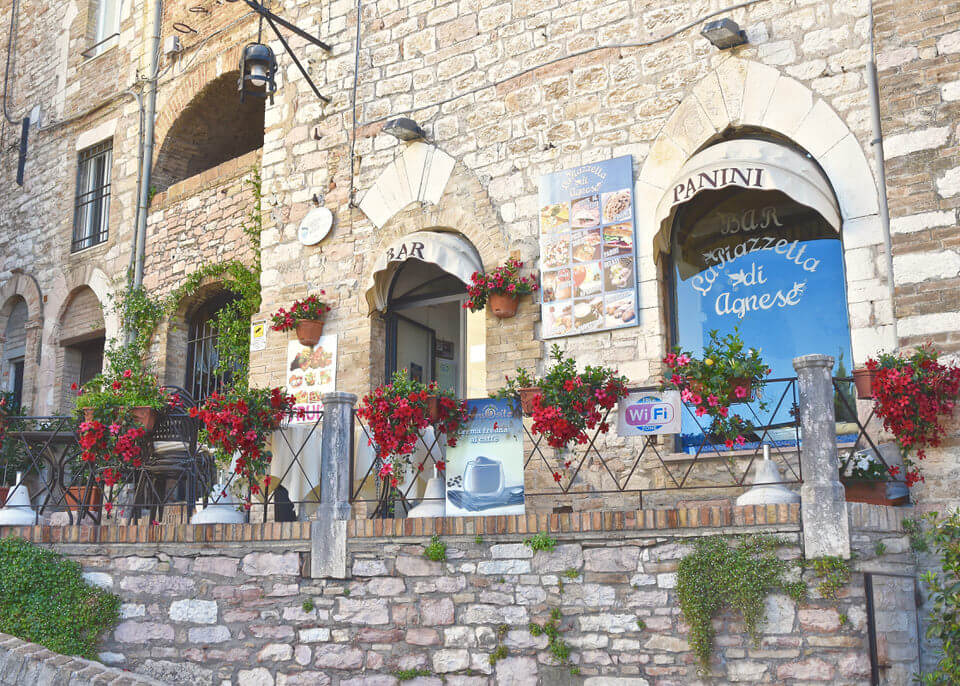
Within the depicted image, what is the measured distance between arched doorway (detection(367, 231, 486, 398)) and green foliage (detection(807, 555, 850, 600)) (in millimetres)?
3951

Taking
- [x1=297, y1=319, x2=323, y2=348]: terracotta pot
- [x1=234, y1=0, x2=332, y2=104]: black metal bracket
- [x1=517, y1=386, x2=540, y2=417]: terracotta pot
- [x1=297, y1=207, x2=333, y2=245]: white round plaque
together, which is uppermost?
[x1=234, y1=0, x2=332, y2=104]: black metal bracket

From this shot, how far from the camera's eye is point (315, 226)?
959cm

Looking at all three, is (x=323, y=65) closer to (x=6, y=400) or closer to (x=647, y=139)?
(x=647, y=139)

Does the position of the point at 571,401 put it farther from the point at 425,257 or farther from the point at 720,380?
the point at 425,257

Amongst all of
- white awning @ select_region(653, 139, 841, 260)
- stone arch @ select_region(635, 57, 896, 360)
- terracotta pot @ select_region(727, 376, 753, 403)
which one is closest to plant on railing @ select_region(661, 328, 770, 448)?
terracotta pot @ select_region(727, 376, 753, 403)

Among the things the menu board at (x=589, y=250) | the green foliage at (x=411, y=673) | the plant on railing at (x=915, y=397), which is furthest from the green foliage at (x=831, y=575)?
the menu board at (x=589, y=250)

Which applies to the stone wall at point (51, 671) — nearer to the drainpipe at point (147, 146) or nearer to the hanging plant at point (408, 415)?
the hanging plant at point (408, 415)

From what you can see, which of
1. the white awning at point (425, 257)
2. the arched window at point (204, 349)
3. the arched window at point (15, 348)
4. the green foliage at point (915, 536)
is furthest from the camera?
the arched window at point (15, 348)

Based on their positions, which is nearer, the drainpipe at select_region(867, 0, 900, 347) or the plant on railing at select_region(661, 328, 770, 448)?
the plant on railing at select_region(661, 328, 770, 448)

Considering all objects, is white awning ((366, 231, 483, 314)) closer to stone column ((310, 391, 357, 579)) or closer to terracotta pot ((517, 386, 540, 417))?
terracotta pot ((517, 386, 540, 417))

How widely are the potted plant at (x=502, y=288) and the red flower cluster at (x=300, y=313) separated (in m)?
1.65

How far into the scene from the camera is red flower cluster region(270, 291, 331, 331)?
9.21m

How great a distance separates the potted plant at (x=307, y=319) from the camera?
921 centimetres

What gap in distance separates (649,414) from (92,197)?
30.1ft
